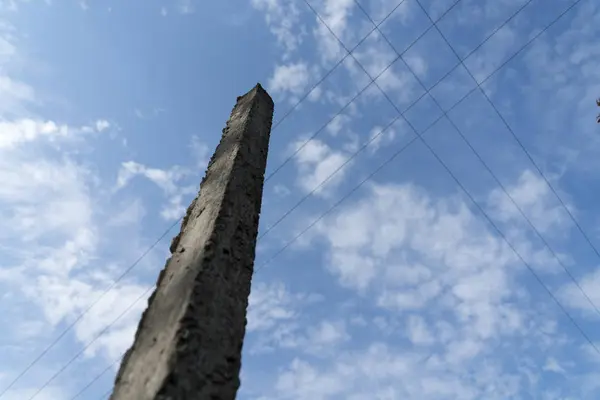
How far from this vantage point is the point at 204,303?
5.01 feet

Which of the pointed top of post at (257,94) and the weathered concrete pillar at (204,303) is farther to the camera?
the pointed top of post at (257,94)

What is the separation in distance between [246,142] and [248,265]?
2.98 ft

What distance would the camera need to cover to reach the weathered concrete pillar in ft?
4.38

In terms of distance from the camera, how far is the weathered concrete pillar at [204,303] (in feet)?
4.38

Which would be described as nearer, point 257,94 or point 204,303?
point 204,303

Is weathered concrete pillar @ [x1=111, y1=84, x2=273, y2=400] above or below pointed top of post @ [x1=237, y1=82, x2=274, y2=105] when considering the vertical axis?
below

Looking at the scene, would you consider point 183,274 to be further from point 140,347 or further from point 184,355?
point 184,355

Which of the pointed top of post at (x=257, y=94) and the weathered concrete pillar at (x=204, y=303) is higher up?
the pointed top of post at (x=257, y=94)

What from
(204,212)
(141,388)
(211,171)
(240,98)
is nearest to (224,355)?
(141,388)

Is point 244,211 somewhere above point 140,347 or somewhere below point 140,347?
above

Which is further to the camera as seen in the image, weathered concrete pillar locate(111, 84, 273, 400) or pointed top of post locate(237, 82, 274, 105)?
pointed top of post locate(237, 82, 274, 105)

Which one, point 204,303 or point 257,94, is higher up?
point 257,94

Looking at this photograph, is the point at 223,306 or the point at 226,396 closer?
the point at 226,396

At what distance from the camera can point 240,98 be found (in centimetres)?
323
